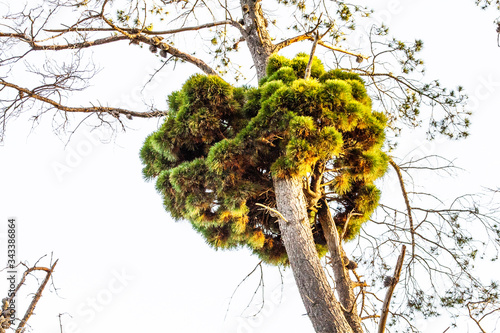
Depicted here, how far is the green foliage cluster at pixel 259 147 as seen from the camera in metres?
3.52

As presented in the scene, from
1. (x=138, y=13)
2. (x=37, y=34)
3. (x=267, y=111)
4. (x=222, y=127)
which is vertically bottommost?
(x=267, y=111)

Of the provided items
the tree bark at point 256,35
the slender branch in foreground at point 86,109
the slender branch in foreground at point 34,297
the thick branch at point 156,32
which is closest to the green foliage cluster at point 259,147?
the tree bark at point 256,35

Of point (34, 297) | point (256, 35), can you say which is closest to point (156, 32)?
point (256, 35)

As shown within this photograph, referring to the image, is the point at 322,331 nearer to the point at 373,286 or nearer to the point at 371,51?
the point at 373,286

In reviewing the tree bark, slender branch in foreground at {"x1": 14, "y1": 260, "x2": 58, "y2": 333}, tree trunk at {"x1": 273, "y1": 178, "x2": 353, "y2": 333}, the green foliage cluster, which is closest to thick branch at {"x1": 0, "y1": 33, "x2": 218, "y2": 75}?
the tree bark

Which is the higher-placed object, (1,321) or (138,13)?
(138,13)

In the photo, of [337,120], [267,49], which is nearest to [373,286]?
[337,120]

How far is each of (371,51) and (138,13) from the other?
3.08 meters

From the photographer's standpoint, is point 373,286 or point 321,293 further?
point 373,286

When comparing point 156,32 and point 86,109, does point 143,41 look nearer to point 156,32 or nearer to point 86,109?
point 156,32

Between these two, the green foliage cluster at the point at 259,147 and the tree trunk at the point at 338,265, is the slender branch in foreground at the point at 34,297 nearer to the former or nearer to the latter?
the green foliage cluster at the point at 259,147

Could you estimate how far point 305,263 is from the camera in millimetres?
3285

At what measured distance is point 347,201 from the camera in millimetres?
4336

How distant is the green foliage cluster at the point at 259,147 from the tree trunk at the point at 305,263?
0.21 metres
